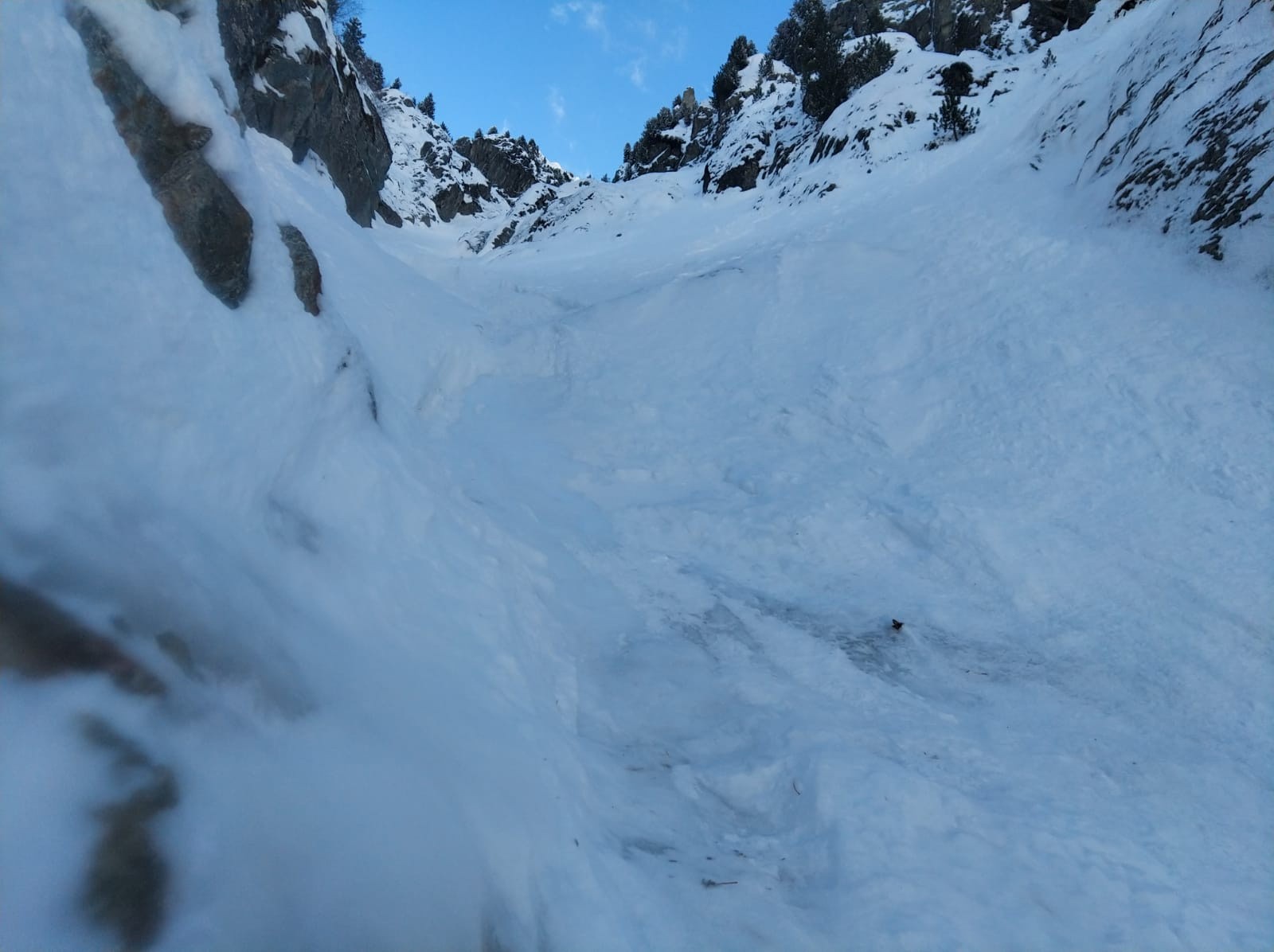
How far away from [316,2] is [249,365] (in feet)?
82.3

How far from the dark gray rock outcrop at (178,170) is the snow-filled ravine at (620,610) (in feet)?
0.61

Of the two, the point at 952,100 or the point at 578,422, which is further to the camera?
the point at 952,100

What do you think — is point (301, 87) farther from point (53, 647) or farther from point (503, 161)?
point (503, 161)

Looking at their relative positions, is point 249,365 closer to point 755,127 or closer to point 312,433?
point 312,433

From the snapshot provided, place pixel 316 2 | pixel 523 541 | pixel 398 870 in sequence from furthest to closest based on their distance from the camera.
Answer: pixel 316 2 → pixel 523 541 → pixel 398 870

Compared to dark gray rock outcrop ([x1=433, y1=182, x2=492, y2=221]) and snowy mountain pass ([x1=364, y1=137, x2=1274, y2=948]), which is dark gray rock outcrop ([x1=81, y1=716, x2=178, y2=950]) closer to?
snowy mountain pass ([x1=364, y1=137, x2=1274, y2=948])

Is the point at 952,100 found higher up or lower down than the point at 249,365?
higher up

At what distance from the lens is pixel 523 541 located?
688 centimetres

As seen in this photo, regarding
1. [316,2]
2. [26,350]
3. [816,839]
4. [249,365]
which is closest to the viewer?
[26,350]

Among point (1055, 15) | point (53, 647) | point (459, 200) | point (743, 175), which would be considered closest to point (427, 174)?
point (459, 200)

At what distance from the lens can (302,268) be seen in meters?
6.39

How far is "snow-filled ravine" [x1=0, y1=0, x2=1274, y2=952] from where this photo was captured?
273 cm

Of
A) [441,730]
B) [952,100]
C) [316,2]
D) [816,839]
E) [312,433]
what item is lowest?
[441,730]

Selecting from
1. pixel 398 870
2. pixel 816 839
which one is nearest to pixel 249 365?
pixel 398 870
